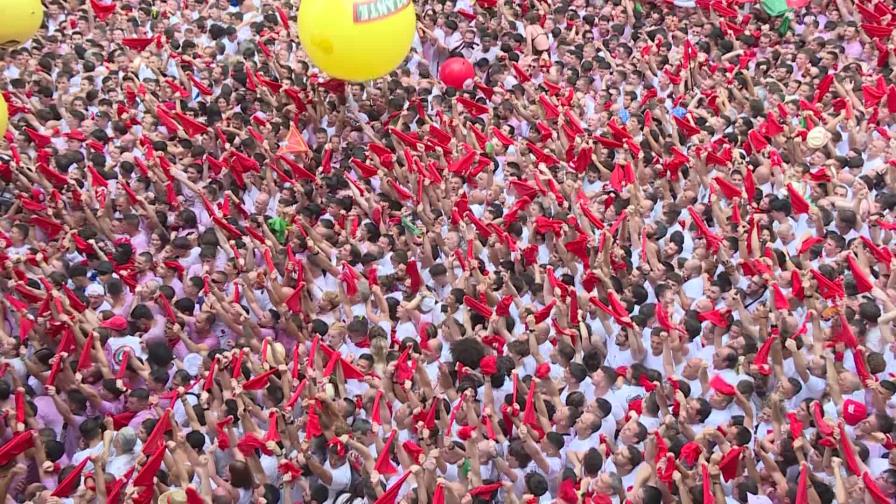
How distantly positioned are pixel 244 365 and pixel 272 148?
2356mm

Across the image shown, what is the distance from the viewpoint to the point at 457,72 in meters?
7.42

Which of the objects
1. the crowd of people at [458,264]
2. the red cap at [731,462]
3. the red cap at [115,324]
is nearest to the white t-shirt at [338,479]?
the crowd of people at [458,264]

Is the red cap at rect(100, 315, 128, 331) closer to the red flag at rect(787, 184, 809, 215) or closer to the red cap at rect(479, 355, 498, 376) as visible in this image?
the red cap at rect(479, 355, 498, 376)

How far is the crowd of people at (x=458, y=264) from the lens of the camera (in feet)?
14.0

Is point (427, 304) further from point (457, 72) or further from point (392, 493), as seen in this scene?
point (457, 72)

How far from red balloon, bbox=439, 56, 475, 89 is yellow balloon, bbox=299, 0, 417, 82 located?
193cm

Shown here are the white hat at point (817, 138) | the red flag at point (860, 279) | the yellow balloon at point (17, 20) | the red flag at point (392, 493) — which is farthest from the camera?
the white hat at point (817, 138)

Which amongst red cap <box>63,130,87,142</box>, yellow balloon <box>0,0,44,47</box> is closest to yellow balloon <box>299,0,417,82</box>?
yellow balloon <box>0,0,44,47</box>

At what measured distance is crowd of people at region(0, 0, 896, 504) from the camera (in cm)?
427

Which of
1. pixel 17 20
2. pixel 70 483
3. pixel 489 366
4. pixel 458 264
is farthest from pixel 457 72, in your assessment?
pixel 70 483

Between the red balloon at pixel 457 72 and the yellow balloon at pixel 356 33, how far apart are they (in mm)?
1930

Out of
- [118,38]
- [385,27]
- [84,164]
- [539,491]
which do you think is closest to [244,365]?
[539,491]

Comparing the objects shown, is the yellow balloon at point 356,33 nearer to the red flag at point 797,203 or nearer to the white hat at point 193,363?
the white hat at point 193,363

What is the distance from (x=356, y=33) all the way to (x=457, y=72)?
2.42 metres
